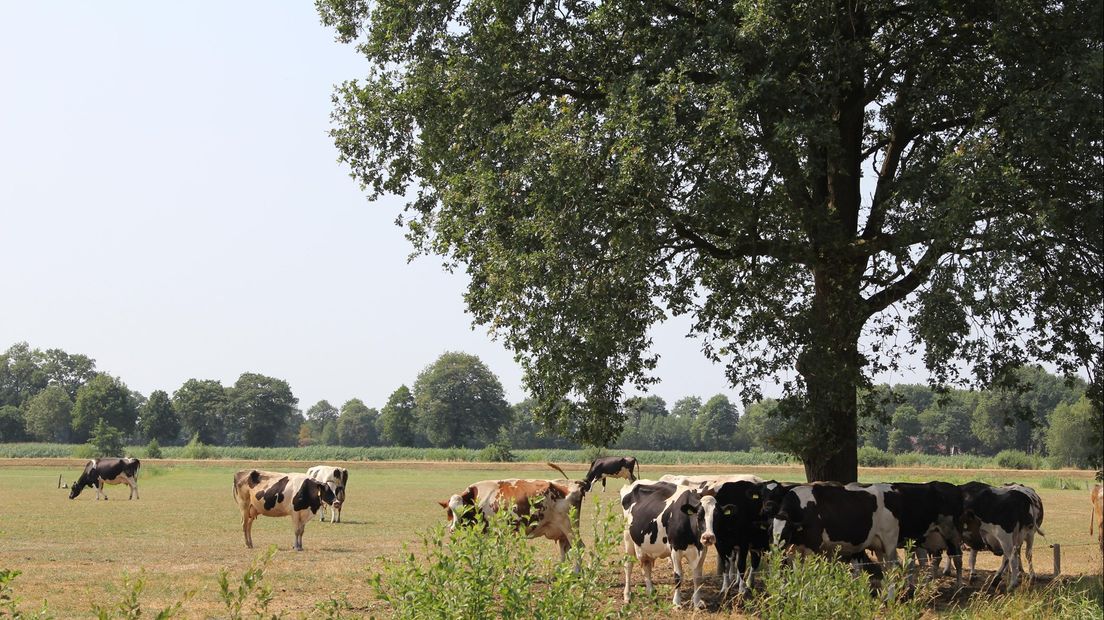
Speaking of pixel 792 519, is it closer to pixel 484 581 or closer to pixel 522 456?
pixel 484 581

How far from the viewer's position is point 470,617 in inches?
361

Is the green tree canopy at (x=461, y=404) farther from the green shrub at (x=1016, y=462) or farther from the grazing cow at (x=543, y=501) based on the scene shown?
the grazing cow at (x=543, y=501)

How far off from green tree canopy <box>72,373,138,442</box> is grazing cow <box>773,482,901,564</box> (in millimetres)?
153108

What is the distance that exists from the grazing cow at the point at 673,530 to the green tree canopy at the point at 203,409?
162m

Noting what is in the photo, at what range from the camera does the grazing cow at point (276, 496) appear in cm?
2467

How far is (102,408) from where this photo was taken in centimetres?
15650

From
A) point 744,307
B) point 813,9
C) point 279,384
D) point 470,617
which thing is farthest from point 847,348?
point 279,384

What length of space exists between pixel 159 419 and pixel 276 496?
151644mm

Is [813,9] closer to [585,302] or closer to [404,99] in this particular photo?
[585,302]

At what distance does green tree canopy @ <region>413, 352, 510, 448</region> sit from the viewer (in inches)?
6181

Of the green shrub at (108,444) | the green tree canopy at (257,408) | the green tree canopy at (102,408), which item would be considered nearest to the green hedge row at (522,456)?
the green shrub at (108,444)

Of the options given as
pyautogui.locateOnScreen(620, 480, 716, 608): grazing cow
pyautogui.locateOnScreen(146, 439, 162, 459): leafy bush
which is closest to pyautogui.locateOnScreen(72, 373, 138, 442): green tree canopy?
pyautogui.locateOnScreen(146, 439, 162, 459): leafy bush

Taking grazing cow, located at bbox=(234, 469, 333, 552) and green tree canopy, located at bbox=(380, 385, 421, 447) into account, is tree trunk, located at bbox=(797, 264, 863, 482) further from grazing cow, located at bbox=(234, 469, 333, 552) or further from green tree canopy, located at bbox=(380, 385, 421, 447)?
green tree canopy, located at bbox=(380, 385, 421, 447)

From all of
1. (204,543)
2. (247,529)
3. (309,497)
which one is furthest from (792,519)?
(204,543)
